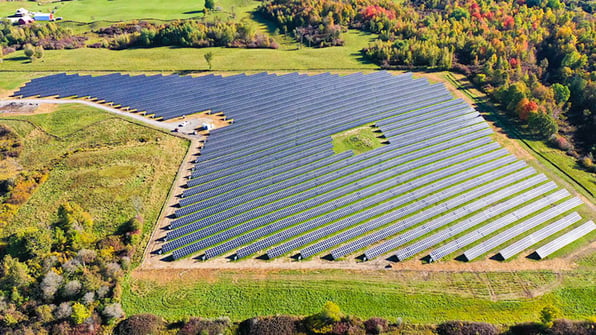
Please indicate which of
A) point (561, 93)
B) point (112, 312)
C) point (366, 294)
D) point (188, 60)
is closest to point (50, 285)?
point (112, 312)

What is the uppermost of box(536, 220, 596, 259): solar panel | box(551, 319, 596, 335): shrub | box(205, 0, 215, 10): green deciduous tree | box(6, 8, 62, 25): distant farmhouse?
box(205, 0, 215, 10): green deciduous tree

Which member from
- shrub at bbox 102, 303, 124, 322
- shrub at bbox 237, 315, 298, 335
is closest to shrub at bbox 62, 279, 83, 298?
shrub at bbox 102, 303, 124, 322

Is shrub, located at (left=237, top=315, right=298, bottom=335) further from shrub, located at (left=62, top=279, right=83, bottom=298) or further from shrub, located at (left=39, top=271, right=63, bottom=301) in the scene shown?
shrub, located at (left=39, top=271, right=63, bottom=301)

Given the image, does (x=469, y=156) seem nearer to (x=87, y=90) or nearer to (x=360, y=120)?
(x=360, y=120)

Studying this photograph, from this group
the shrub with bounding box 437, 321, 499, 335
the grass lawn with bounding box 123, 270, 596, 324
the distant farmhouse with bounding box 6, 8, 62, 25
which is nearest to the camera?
the shrub with bounding box 437, 321, 499, 335

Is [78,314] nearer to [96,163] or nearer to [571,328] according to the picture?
[96,163]

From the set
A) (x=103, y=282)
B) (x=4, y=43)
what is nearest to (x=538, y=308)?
(x=103, y=282)

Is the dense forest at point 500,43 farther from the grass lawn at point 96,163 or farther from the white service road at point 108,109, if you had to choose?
the grass lawn at point 96,163

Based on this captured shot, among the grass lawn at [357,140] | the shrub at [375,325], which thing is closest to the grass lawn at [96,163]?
the grass lawn at [357,140]
